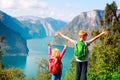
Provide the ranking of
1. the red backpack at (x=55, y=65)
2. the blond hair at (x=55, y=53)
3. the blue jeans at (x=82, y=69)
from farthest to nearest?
1. the red backpack at (x=55, y=65)
2. the blond hair at (x=55, y=53)
3. the blue jeans at (x=82, y=69)

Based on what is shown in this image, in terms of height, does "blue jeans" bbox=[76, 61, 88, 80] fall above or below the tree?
above

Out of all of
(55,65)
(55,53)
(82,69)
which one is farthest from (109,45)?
(82,69)

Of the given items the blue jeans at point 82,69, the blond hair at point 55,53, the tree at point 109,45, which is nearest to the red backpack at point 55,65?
the blond hair at point 55,53

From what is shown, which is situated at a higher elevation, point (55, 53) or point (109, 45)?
point (55, 53)

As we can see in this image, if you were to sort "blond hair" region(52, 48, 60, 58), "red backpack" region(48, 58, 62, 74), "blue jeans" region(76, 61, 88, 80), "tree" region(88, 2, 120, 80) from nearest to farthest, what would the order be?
1. "blue jeans" region(76, 61, 88, 80)
2. "blond hair" region(52, 48, 60, 58)
3. "red backpack" region(48, 58, 62, 74)
4. "tree" region(88, 2, 120, 80)

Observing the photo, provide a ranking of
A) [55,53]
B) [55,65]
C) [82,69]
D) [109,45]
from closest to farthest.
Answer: [82,69] < [55,53] < [55,65] < [109,45]

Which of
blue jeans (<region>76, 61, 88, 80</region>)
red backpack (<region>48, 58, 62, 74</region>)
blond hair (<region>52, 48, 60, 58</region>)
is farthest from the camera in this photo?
red backpack (<region>48, 58, 62, 74</region>)

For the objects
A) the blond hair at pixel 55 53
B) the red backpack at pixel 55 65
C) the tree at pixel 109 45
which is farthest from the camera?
the tree at pixel 109 45

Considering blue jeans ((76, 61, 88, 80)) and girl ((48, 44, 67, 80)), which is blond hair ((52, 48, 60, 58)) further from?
blue jeans ((76, 61, 88, 80))

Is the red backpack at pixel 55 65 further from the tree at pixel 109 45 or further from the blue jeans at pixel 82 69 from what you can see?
the tree at pixel 109 45

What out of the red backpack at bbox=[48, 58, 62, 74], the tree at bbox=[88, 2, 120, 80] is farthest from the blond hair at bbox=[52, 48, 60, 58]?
the tree at bbox=[88, 2, 120, 80]

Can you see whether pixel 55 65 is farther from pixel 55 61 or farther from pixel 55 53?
pixel 55 53

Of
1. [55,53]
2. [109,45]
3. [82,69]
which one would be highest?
[55,53]

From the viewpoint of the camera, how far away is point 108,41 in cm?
5297
